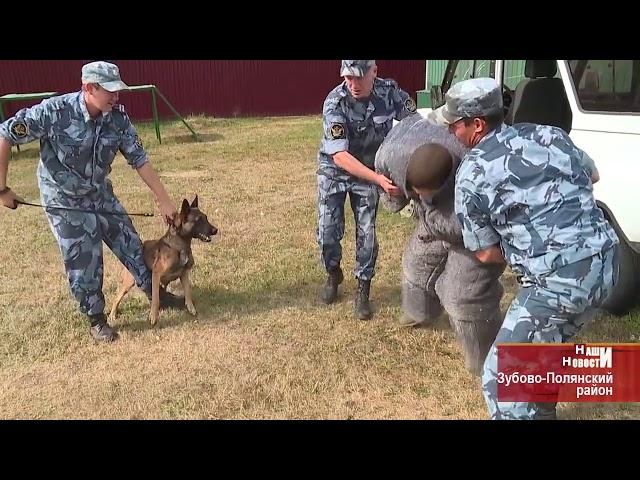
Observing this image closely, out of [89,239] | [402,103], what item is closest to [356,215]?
[402,103]

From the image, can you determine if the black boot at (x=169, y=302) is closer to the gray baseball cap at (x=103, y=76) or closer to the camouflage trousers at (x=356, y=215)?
the camouflage trousers at (x=356, y=215)

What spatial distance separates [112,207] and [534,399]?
283 cm

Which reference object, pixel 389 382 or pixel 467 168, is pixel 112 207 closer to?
pixel 389 382

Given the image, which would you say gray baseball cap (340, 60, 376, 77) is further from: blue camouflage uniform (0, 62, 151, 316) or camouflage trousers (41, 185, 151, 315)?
camouflage trousers (41, 185, 151, 315)

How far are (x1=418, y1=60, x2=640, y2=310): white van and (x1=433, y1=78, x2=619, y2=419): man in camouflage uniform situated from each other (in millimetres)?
993

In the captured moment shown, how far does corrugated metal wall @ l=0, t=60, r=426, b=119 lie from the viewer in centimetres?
1526

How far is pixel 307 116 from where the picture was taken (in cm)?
1609

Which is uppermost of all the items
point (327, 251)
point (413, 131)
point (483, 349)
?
point (413, 131)

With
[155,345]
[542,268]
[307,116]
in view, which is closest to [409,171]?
[542,268]

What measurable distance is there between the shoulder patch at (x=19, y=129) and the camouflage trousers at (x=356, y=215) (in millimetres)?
1826

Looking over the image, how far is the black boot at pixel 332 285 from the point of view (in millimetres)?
4234

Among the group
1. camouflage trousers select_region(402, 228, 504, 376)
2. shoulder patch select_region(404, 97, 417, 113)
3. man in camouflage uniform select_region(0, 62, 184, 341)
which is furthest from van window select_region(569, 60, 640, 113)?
man in camouflage uniform select_region(0, 62, 184, 341)

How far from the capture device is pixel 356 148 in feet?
12.7
